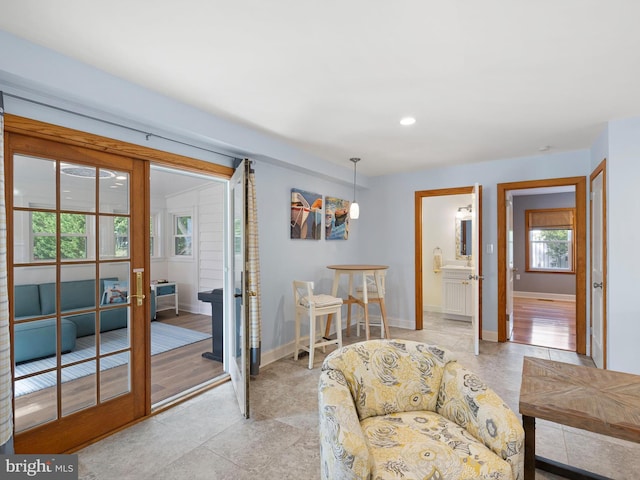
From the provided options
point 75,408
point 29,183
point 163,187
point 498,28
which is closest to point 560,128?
point 498,28

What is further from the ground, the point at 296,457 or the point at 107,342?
the point at 107,342

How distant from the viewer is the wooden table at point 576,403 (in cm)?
145

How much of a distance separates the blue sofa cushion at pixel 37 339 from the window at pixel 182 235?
4.26 metres

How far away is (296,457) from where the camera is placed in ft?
6.81

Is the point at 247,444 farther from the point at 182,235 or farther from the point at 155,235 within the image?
the point at 155,235

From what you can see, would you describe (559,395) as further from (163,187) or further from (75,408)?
(163,187)

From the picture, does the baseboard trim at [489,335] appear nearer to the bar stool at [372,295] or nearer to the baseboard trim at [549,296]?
the bar stool at [372,295]

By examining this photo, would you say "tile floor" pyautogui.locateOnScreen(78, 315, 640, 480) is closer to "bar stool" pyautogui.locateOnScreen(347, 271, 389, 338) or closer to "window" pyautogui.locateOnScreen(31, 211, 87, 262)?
"window" pyautogui.locateOnScreen(31, 211, 87, 262)

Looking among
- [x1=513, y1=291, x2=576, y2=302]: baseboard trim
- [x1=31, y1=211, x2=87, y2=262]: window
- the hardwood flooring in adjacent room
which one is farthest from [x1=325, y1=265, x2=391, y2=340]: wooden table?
[x1=513, y1=291, x2=576, y2=302]: baseboard trim

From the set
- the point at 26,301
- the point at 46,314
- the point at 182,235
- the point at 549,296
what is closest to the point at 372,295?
the point at 46,314

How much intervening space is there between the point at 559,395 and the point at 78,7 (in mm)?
2941

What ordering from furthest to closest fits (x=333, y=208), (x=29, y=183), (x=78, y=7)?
1. (x=333, y=208)
2. (x=29, y=183)
3. (x=78, y=7)

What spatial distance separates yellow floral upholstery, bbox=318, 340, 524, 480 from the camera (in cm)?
130

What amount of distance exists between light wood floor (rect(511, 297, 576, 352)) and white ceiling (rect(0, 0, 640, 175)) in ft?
9.25
